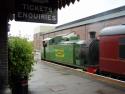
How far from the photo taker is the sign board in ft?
20.9

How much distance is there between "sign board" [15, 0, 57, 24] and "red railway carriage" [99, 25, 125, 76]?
5.89 meters

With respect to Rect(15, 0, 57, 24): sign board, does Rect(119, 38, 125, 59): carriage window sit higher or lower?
lower

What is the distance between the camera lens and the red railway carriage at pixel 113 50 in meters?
11.8

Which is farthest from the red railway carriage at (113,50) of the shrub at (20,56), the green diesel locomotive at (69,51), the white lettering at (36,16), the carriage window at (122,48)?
the white lettering at (36,16)

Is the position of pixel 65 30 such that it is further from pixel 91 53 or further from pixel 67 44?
pixel 91 53

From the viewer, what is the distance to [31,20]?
653 centimetres

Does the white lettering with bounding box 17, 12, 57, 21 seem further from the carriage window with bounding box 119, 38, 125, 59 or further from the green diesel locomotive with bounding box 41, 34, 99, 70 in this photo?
the green diesel locomotive with bounding box 41, 34, 99, 70

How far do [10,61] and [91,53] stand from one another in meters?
8.18

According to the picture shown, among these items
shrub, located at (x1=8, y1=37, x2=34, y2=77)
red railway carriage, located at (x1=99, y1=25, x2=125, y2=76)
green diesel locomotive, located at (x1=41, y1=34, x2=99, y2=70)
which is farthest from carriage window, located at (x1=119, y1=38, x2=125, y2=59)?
shrub, located at (x1=8, y1=37, x2=34, y2=77)

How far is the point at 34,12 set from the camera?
257 inches

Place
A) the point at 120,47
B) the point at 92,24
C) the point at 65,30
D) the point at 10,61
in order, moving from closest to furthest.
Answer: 1. the point at 10,61
2. the point at 120,47
3. the point at 92,24
4. the point at 65,30

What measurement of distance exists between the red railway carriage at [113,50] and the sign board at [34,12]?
589cm

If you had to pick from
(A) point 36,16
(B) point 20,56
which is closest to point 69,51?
(B) point 20,56

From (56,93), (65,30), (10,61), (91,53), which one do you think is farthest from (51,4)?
(65,30)
